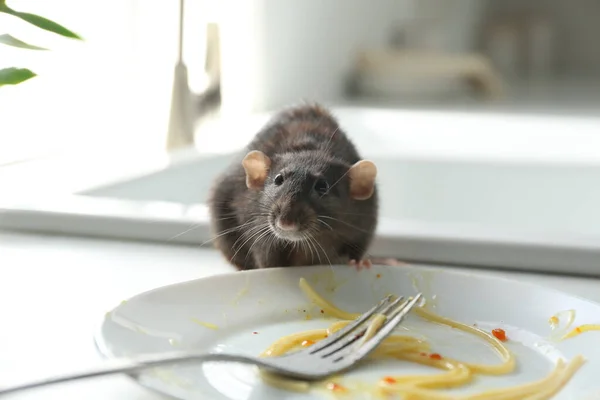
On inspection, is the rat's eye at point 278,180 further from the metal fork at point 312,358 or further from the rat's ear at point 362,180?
the metal fork at point 312,358

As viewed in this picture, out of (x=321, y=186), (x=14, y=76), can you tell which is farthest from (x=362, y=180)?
(x=14, y=76)

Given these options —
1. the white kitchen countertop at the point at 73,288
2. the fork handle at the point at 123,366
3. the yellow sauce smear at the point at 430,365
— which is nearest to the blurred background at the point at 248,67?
the white kitchen countertop at the point at 73,288

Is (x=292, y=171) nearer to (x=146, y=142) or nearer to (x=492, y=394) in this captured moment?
(x=492, y=394)

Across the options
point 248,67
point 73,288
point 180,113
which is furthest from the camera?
point 248,67

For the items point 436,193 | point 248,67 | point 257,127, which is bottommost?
point 436,193

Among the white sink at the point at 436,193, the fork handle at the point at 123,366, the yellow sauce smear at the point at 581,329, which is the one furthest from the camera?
the white sink at the point at 436,193

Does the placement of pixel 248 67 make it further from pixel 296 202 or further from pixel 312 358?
pixel 312 358
